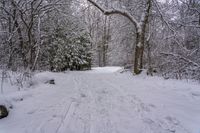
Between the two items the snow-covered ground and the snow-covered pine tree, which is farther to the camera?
the snow-covered pine tree

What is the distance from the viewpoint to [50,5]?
10.7 metres

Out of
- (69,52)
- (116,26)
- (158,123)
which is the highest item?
(116,26)

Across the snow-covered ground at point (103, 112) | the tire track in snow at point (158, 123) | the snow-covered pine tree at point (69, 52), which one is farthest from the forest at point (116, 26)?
the tire track in snow at point (158, 123)

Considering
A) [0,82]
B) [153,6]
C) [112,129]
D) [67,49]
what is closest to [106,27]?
[67,49]

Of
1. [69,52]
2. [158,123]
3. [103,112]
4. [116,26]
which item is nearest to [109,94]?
[103,112]

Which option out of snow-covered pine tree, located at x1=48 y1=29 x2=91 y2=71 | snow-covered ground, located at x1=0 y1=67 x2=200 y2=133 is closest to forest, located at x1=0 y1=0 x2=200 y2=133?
snow-covered ground, located at x1=0 y1=67 x2=200 y2=133

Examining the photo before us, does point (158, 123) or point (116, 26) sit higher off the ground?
point (116, 26)

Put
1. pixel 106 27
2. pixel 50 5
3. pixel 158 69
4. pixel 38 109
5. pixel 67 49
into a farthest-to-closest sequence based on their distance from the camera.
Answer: pixel 106 27 → pixel 67 49 → pixel 158 69 → pixel 50 5 → pixel 38 109

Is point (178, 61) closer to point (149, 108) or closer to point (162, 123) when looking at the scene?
point (149, 108)

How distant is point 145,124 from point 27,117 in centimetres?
220

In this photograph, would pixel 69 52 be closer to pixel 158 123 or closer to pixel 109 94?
pixel 109 94

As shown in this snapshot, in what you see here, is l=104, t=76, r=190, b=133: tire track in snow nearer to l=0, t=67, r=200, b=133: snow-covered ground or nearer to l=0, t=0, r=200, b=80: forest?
l=0, t=67, r=200, b=133: snow-covered ground

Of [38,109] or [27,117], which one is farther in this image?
[38,109]

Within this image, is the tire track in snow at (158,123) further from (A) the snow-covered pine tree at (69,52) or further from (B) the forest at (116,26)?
(A) the snow-covered pine tree at (69,52)
